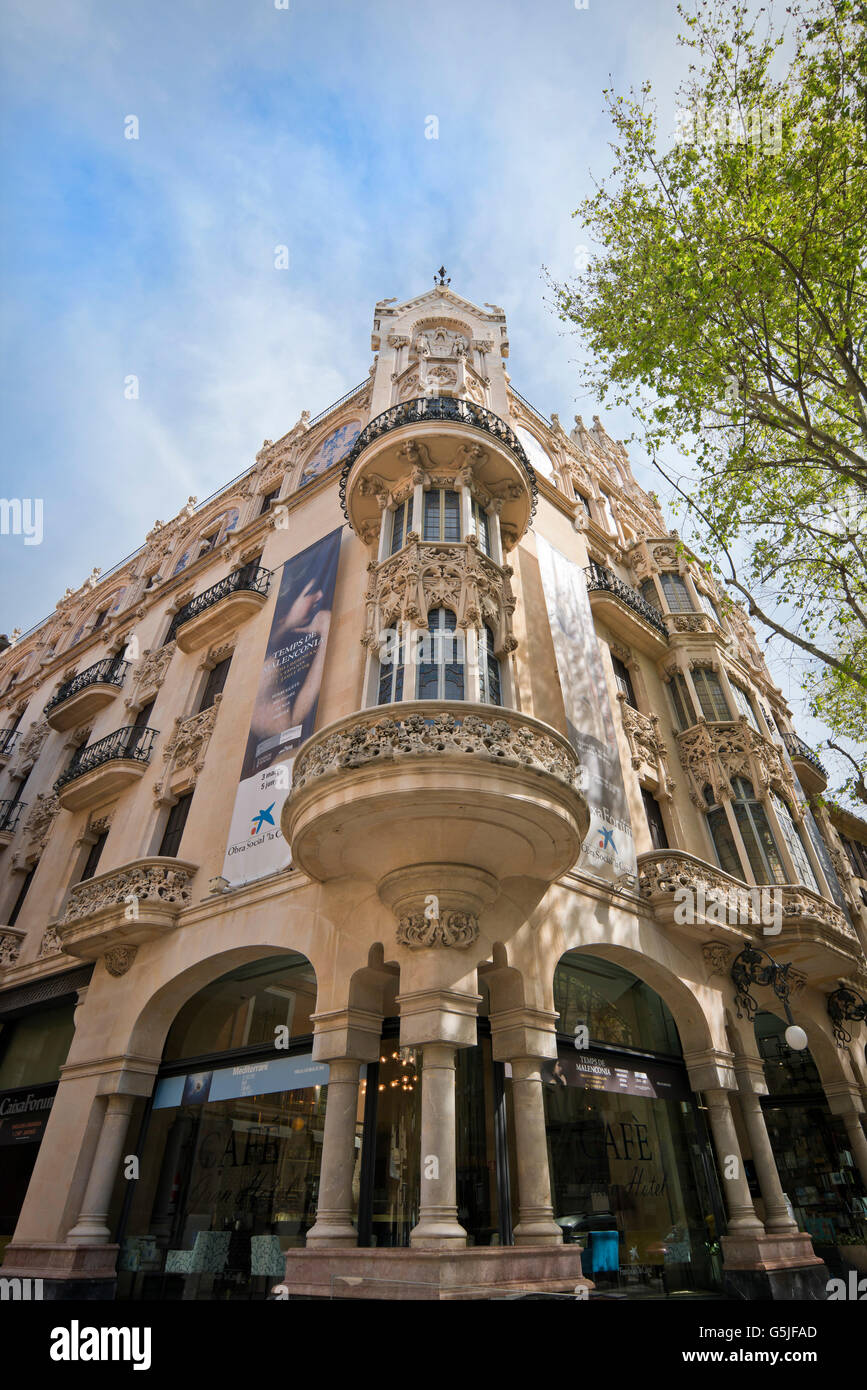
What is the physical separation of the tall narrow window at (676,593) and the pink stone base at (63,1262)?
21.3 m

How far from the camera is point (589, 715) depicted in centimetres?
1623

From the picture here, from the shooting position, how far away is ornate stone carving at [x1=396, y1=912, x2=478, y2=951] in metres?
10.2

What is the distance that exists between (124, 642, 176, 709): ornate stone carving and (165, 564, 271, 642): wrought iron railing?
129cm

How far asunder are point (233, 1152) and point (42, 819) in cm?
1365

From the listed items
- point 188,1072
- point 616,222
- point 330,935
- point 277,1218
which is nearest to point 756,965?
point 330,935

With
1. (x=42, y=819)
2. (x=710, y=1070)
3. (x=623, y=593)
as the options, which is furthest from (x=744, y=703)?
(x=42, y=819)

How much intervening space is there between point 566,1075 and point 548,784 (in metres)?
5.14

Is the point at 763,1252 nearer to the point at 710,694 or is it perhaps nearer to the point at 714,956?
the point at 714,956

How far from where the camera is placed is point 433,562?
14.0m

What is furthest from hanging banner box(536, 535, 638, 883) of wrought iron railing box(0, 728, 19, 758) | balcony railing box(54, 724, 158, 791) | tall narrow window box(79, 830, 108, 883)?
wrought iron railing box(0, 728, 19, 758)

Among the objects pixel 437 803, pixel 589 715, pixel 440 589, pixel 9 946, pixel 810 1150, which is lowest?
pixel 810 1150

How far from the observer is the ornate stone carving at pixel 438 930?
1018 cm

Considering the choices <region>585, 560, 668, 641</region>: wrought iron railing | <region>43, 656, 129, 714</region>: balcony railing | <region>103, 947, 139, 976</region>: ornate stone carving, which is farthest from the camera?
<region>43, 656, 129, 714</region>: balcony railing

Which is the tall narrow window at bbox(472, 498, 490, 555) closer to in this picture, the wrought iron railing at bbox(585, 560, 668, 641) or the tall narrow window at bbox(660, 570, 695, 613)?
the wrought iron railing at bbox(585, 560, 668, 641)
